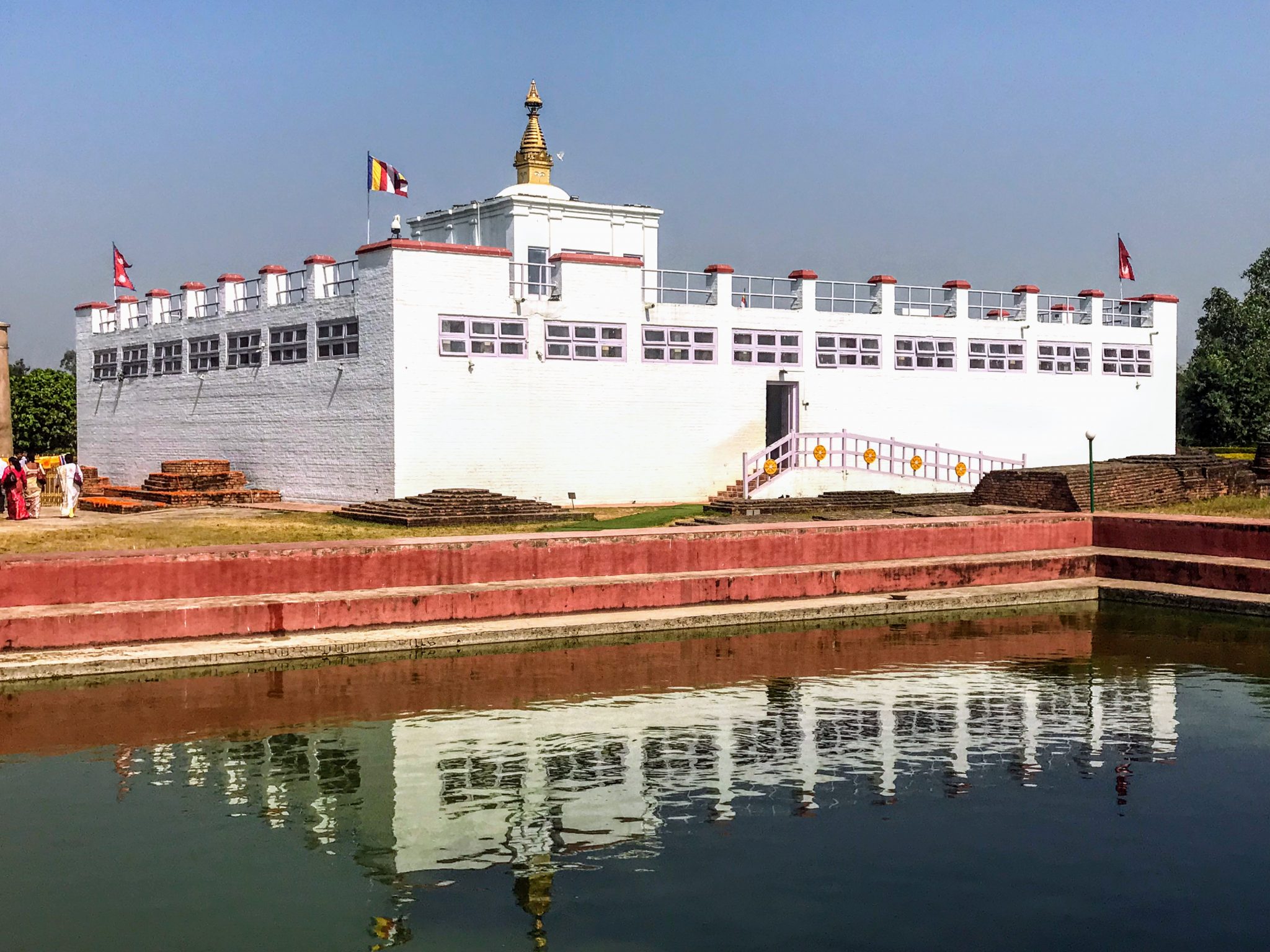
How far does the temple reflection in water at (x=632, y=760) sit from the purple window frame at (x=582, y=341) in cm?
1486

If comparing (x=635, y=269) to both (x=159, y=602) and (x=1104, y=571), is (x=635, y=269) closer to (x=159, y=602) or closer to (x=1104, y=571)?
(x=1104, y=571)

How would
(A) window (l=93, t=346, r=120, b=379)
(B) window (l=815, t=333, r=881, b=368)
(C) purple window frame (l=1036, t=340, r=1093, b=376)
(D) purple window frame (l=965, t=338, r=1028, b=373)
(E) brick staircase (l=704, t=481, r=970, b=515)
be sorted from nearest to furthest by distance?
1. (E) brick staircase (l=704, t=481, r=970, b=515)
2. (B) window (l=815, t=333, r=881, b=368)
3. (D) purple window frame (l=965, t=338, r=1028, b=373)
4. (C) purple window frame (l=1036, t=340, r=1093, b=376)
5. (A) window (l=93, t=346, r=120, b=379)

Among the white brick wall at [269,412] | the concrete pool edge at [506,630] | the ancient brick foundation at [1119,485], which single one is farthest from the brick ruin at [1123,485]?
the white brick wall at [269,412]

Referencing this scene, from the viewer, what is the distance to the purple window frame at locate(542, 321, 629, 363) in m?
29.8

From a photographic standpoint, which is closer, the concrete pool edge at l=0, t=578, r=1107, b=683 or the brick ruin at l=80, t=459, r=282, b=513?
the concrete pool edge at l=0, t=578, r=1107, b=683

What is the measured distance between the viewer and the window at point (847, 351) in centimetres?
3381

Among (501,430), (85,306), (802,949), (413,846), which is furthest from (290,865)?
(85,306)

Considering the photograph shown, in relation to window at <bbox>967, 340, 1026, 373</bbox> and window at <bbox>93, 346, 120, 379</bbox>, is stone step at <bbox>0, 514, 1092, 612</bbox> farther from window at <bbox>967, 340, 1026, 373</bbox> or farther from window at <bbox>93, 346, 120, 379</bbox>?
window at <bbox>93, 346, 120, 379</bbox>

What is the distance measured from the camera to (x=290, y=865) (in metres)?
10.0

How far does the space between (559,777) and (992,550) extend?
42.8 ft

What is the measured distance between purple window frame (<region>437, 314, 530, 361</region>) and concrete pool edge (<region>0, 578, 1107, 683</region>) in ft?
34.8

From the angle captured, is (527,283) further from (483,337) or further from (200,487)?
(200,487)

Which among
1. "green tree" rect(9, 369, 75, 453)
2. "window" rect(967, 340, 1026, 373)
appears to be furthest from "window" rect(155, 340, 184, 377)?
"window" rect(967, 340, 1026, 373)

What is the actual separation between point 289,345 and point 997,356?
59.0 feet
